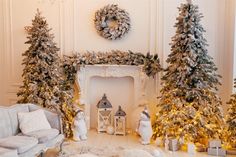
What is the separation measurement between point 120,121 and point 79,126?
941mm

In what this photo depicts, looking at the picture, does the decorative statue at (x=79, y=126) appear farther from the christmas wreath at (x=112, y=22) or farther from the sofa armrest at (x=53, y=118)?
the christmas wreath at (x=112, y=22)

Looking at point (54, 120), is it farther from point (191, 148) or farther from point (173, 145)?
point (191, 148)

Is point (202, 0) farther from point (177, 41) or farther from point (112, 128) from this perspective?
point (112, 128)

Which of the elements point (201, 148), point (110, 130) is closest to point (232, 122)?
point (201, 148)

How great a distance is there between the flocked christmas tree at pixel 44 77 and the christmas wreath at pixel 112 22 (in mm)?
1080


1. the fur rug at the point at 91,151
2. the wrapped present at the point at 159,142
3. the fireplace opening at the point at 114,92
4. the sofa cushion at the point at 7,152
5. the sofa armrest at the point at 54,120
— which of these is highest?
the fireplace opening at the point at 114,92

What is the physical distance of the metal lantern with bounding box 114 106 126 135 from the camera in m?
6.34

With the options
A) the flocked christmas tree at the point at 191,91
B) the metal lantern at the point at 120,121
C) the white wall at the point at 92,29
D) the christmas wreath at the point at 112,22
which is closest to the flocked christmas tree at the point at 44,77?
the white wall at the point at 92,29

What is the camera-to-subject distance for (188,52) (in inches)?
213

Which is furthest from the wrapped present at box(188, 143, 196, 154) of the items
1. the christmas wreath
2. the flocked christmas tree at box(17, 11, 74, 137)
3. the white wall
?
the christmas wreath

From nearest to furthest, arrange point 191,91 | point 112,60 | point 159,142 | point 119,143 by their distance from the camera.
A: point 191,91 → point 159,142 → point 119,143 → point 112,60

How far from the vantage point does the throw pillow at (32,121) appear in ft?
15.8

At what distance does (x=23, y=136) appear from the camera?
4.62 m

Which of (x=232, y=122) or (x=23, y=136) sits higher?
(x=232, y=122)
